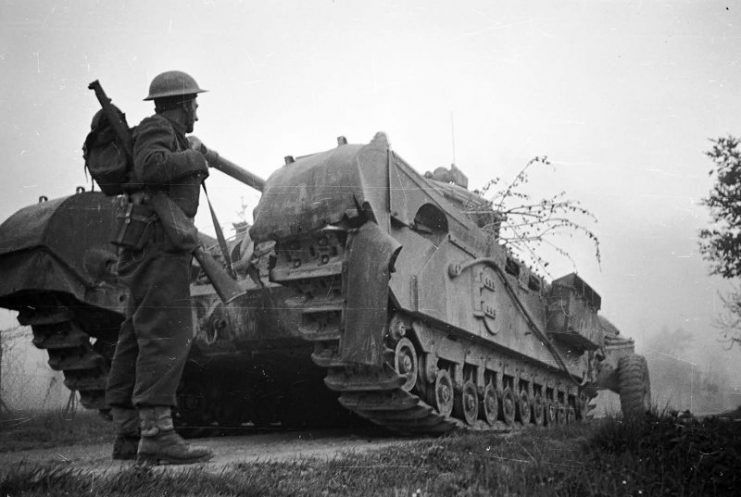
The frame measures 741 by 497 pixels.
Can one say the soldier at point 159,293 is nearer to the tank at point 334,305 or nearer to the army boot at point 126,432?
the army boot at point 126,432

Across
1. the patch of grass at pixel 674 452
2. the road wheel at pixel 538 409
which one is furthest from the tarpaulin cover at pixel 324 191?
the road wheel at pixel 538 409

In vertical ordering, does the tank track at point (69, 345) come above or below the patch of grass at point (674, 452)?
above

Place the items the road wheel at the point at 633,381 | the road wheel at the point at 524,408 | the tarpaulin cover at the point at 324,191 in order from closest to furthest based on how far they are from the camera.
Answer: the tarpaulin cover at the point at 324,191, the road wheel at the point at 524,408, the road wheel at the point at 633,381

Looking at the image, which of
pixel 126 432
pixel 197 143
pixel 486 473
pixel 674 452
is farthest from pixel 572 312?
pixel 126 432

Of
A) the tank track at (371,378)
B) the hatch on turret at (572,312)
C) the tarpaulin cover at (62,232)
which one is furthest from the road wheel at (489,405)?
the tarpaulin cover at (62,232)

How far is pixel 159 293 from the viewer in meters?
4.38

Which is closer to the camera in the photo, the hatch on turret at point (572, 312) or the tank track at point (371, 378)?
the tank track at point (371, 378)

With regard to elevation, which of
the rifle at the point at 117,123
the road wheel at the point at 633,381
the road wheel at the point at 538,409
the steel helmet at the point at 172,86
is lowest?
the road wheel at the point at 538,409

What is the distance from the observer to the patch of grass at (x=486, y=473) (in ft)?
10.5

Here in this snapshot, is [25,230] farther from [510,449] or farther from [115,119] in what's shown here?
[510,449]

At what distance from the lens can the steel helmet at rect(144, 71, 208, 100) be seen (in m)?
4.59

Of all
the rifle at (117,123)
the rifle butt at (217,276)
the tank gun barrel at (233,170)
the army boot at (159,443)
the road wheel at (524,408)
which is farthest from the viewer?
the road wheel at (524,408)

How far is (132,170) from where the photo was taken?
15.0 feet

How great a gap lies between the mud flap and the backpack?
2.00 meters
